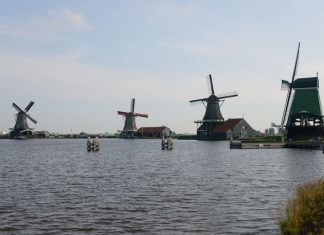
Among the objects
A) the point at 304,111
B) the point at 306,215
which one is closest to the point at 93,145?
the point at 304,111

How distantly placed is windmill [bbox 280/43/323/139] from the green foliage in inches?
3603

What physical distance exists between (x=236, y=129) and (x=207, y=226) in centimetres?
13985

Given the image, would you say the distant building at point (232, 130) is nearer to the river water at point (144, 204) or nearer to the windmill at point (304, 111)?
the windmill at point (304, 111)

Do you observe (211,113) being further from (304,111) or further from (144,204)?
(144,204)

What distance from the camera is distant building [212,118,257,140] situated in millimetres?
155375

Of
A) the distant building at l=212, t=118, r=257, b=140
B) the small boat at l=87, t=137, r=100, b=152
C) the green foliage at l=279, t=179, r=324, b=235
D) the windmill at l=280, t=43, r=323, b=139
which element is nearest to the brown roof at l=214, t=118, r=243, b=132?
the distant building at l=212, t=118, r=257, b=140

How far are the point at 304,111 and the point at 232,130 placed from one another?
53.0m

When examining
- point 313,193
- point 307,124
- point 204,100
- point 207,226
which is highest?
point 204,100

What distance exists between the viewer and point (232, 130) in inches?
6097

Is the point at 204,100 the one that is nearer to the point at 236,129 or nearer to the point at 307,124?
the point at 236,129

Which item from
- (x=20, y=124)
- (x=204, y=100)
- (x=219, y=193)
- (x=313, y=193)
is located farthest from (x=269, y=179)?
(x=20, y=124)

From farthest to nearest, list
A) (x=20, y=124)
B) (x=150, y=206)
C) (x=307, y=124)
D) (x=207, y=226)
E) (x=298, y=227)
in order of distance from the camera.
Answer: (x=20, y=124) → (x=307, y=124) → (x=150, y=206) → (x=207, y=226) → (x=298, y=227)

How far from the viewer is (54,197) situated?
84.3 feet

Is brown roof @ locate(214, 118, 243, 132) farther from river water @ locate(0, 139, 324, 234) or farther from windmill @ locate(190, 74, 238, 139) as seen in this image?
river water @ locate(0, 139, 324, 234)
